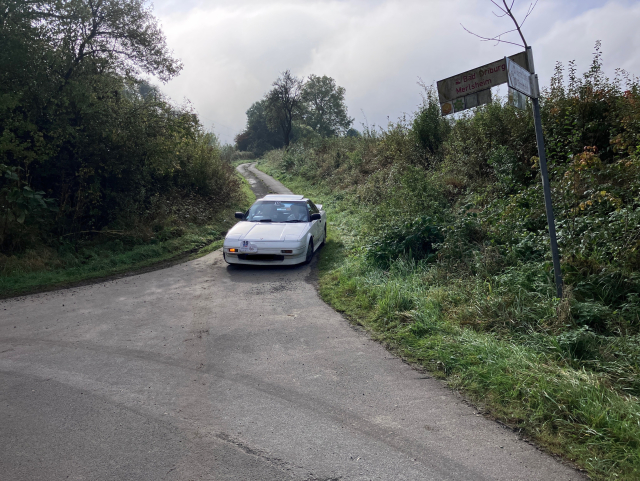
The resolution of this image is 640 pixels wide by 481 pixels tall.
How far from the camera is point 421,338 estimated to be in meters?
5.46

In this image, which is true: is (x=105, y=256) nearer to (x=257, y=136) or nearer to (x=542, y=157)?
(x=542, y=157)

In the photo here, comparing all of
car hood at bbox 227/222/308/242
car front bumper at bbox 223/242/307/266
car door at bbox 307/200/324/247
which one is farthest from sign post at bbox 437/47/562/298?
car door at bbox 307/200/324/247

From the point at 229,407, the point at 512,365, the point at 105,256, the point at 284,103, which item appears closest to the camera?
the point at 229,407

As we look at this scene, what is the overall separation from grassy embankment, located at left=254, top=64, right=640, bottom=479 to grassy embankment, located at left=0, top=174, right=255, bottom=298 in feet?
14.8

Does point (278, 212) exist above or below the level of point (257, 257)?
above

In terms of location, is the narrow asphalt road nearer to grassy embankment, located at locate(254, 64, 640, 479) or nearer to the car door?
grassy embankment, located at locate(254, 64, 640, 479)

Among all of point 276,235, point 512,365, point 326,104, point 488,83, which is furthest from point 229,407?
point 326,104

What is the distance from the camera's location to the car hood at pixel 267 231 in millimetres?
9922

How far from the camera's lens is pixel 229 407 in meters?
3.96

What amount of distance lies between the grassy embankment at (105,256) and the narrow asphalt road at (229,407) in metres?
2.57

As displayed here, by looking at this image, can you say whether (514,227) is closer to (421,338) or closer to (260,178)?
(421,338)

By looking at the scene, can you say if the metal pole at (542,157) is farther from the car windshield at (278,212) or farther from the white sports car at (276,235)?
the car windshield at (278,212)

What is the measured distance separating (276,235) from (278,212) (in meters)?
1.46

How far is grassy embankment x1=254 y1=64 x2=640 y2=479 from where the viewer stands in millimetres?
3703
